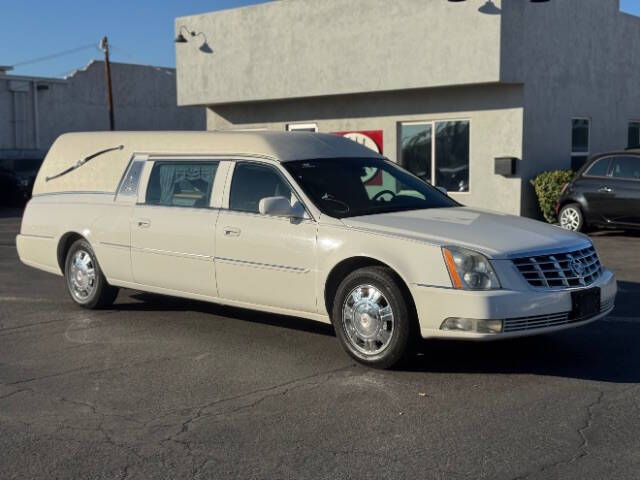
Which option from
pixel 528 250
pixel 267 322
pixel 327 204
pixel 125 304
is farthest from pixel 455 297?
pixel 125 304

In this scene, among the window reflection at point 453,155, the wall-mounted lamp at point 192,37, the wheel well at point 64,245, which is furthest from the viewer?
the wall-mounted lamp at point 192,37

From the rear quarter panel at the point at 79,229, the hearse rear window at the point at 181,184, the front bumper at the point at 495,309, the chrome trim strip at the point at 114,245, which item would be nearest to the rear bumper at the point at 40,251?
the rear quarter panel at the point at 79,229

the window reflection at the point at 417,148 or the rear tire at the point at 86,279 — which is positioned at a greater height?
the window reflection at the point at 417,148

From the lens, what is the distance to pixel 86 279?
9281mm

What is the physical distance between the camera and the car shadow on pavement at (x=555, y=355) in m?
6.54

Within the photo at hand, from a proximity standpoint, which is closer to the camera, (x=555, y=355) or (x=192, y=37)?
(x=555, y=355)

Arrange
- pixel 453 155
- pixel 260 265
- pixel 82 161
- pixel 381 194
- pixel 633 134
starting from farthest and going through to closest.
Result: pixel 633 134 → pixel 453 155 → pixel 82 161 → pixel 381 194 → pixel 260 265

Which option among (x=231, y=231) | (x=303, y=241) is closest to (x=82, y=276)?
(x=231, y=231)

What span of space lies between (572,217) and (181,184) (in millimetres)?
9822

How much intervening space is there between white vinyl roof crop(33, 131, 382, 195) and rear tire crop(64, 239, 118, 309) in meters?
0.66

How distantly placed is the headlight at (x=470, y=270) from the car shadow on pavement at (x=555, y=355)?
743mm

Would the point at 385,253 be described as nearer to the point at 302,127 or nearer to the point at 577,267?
the point at 577,267

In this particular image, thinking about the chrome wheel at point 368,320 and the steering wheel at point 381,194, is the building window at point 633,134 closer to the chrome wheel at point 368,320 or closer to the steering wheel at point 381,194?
the steering wheel at point 381,194

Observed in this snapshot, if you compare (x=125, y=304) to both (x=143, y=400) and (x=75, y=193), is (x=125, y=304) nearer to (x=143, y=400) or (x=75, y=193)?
(x=75, y=193)
